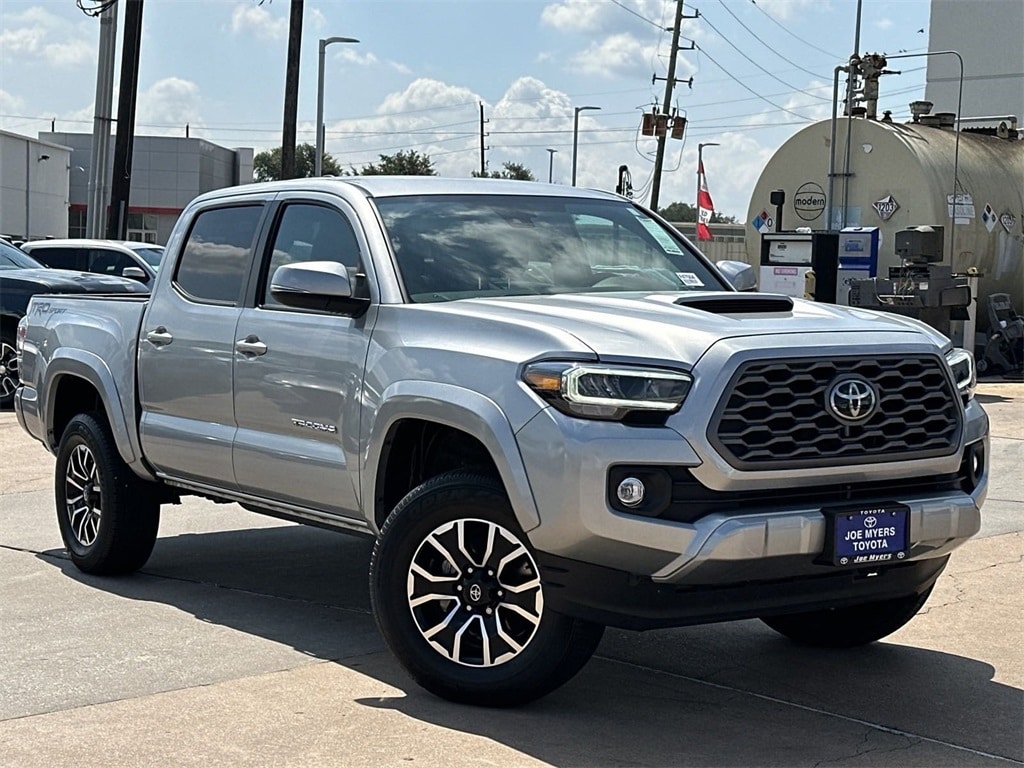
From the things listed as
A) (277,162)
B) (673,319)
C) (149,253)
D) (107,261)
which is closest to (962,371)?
(673,319)

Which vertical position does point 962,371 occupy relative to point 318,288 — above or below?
below

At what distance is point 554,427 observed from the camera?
4.83 m

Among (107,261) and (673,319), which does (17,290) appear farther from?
(673,319)

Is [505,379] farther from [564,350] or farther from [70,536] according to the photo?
[70,536]

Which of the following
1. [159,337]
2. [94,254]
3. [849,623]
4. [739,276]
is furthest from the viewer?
[94,254]

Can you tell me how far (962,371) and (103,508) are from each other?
4267 mm

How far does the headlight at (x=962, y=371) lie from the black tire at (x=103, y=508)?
Result: 4078 mm

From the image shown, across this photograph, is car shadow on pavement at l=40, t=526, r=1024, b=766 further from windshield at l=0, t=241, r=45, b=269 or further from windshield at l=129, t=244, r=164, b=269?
windshield at l=129, t=244, r=164, b=269

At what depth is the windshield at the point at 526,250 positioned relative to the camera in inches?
237

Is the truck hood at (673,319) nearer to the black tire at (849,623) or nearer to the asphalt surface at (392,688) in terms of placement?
the black tire at (849,623)

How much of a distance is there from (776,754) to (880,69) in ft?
69.6

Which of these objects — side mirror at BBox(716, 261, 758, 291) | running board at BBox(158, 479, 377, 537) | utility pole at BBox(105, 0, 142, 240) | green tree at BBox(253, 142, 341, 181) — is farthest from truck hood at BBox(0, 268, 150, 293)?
green tree at BBox(253, 142, 341, 181)

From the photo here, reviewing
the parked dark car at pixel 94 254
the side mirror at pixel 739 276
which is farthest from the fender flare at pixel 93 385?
the parked dark car at pixel 94 254

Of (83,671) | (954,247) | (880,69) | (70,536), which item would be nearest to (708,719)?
(83,671)
